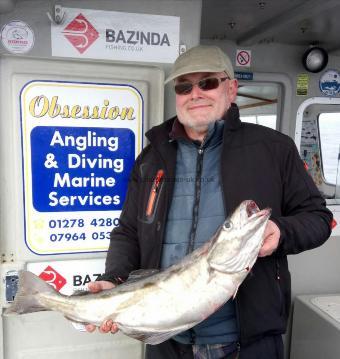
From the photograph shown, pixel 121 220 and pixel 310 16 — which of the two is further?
pixel 310 16

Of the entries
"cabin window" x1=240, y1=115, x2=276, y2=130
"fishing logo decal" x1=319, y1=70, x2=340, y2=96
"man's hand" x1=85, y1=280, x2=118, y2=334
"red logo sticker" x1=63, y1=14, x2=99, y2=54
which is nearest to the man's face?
"red logo sticker" x1=63, y1=14, x2=99, y2=54

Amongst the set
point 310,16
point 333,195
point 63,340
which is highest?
point 310,16

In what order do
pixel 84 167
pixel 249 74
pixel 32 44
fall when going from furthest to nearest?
pixel 249 74
pixel 84 167
pixel 32 44

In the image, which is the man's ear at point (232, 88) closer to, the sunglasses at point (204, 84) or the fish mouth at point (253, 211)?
the sunglasses at point (204, 84)

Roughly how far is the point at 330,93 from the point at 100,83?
2.71 meters

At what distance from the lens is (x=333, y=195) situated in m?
4.34

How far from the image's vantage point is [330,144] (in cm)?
430

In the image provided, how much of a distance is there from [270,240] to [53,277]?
56.7 inches

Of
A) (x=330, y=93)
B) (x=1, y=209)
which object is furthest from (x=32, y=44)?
(x=330, y=93)

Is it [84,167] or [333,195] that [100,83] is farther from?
[333,195]

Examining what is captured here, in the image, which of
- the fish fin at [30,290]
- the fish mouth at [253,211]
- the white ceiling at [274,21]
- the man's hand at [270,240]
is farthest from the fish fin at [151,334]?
the white ceiling at [274,21]

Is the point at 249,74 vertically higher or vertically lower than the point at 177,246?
higher

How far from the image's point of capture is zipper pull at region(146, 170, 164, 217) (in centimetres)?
219

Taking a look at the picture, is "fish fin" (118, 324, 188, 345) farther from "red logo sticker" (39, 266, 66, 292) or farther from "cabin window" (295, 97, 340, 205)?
"cabin window" (295, 97, 340, 205)
